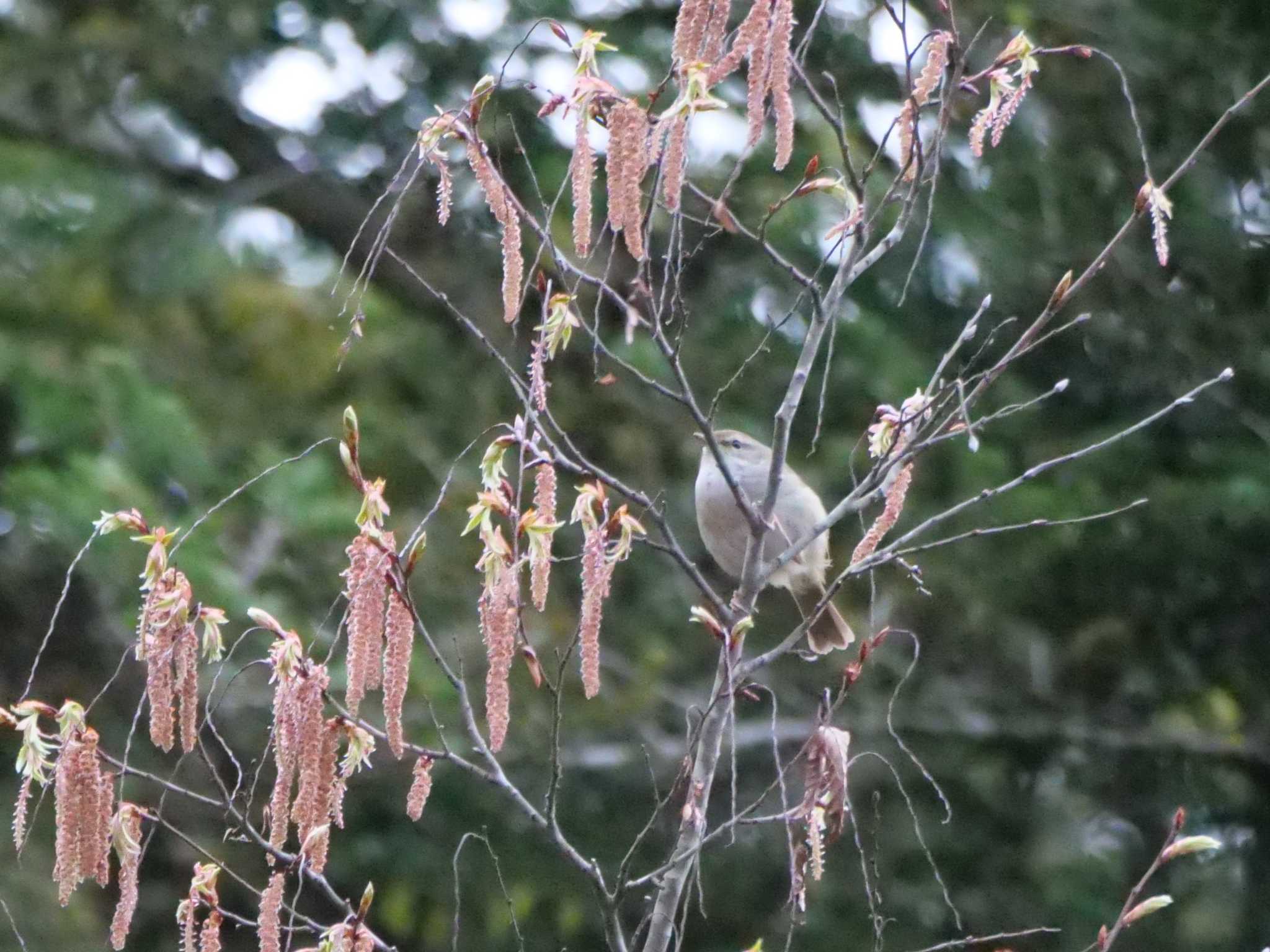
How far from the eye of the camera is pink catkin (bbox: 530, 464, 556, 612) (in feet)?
8.43

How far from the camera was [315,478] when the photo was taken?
22.5 feet

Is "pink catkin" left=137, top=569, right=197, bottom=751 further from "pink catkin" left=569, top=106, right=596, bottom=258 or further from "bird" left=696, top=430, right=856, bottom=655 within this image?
"bird" left=696, top=430, right=856, bottom=655

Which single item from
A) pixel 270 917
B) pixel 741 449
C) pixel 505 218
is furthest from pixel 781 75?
pixel 741 449

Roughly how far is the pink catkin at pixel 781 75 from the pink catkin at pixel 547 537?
2.04 ft

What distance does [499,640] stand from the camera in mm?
2500

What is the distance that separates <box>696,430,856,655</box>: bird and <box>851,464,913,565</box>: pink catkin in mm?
2480

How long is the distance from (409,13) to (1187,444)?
3943mm

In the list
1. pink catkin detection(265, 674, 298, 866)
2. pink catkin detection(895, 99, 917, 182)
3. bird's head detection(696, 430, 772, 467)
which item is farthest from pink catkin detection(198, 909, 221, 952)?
bird's head detection(696, 430, 772, 467)

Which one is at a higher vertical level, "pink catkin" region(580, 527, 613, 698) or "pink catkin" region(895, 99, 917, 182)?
"pink catkin" region(895, 99, 917, 182)

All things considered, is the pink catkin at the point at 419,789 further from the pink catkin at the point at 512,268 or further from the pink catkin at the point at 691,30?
the pink catkin at the point at 691,30

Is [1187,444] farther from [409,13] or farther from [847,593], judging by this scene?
[409,13]

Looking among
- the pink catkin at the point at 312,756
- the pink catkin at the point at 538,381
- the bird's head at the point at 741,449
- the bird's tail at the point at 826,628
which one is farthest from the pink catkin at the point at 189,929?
the bird's head at the point at 741,449

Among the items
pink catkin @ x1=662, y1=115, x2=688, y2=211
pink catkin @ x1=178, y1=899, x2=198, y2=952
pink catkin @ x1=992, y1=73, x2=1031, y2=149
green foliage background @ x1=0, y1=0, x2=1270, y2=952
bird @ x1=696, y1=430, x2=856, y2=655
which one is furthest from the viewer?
green foliage background @ x1=0, y1=0, x2=1270, y2=952

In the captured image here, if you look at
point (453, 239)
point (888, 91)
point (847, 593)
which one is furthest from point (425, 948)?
point (888, 91)
